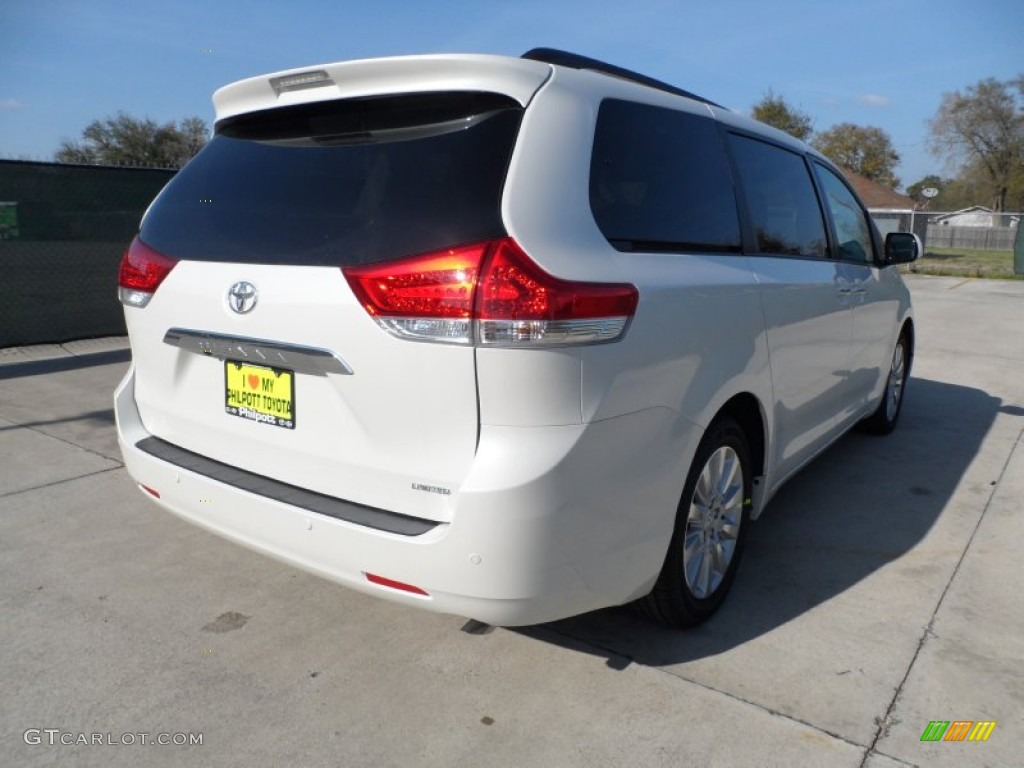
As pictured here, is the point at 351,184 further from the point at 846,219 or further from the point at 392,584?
the point at 846,219

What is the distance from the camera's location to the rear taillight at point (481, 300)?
2.10 meters

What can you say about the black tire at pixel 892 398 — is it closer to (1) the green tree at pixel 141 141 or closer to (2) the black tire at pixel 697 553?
(2) the black tire at pixel 697 553

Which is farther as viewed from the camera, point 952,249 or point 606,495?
point 952,249

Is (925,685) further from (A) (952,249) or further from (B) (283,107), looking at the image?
(A) (952,249)

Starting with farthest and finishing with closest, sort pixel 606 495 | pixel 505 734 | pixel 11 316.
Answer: pixel 11 316 < pixel 505 734 < pixel 606 495

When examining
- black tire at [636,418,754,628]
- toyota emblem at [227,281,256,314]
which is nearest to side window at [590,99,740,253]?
black tire at [636,418,754,628]

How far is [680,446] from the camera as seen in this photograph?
101 inches

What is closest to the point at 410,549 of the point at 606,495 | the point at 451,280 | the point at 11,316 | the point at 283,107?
the point at 606,495

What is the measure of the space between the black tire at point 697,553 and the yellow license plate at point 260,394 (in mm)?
1275

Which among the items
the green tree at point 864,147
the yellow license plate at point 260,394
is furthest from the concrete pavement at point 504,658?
the green tree at point 864,147

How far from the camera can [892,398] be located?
563cm

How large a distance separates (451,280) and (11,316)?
737 centimetres

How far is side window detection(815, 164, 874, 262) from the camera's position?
14.3 ft

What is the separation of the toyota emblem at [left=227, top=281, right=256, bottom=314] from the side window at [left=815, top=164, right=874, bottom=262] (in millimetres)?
3077
